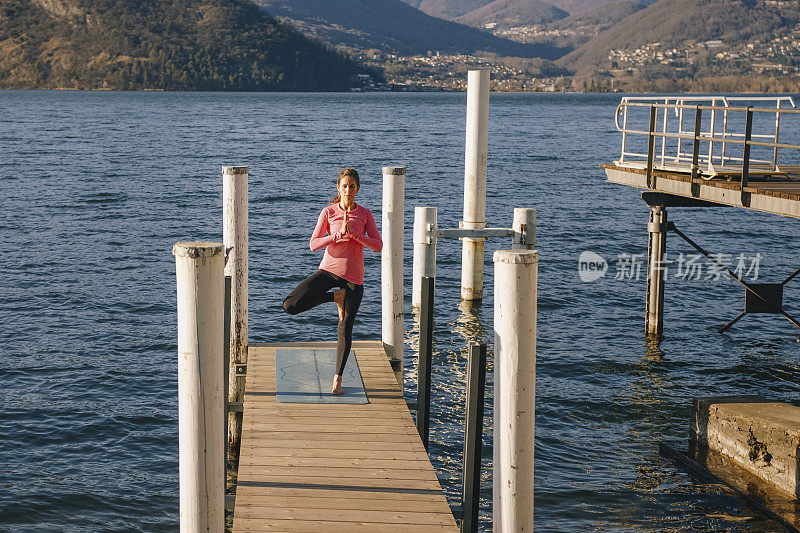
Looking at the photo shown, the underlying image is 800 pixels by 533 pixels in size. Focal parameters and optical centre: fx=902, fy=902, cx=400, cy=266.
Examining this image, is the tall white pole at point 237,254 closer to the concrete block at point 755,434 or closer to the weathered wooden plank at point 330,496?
the weathered wooden plank at point 330,496

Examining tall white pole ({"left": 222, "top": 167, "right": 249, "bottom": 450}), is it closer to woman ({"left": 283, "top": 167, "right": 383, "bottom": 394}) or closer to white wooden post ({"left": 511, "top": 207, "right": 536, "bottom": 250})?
woman ({"left": 283, "top": 167, "right": 383, "bottom": 394})

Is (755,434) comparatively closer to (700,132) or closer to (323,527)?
(323,527)

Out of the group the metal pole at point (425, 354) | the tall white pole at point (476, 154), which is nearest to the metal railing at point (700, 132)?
the tall white pole at point (476, 154)

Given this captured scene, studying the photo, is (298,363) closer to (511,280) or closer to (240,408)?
(240,408)

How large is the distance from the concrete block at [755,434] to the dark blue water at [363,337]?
0.51 m

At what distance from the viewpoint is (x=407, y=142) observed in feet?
243

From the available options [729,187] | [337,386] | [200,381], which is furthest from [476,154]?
[200,381]

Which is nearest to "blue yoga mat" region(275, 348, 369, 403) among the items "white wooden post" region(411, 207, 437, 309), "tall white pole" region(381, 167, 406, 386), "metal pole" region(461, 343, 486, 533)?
"tall white pole" region(381, 167, 406, 386)

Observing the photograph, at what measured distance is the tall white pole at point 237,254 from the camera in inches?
374

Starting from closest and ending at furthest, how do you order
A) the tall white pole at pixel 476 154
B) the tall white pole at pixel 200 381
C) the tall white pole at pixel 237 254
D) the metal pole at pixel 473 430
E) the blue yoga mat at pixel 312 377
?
Answer: the tall white pole at pixel 200 381 < the metal pole at pixel 473 430 < the blue yoga mat at pixel 312 377 < the tall white pole at pixel 237 254 < the tall white pole at pixel 476 154

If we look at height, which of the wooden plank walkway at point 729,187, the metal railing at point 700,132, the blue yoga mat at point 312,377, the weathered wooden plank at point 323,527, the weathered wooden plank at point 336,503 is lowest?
the weathered wooden plank at point 323,527

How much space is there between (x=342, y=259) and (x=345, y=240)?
0.64 feet

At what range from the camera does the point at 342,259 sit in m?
8.30

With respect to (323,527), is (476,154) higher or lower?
higher
